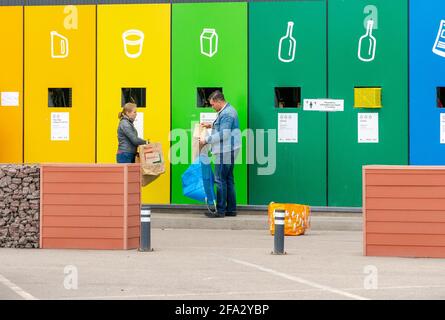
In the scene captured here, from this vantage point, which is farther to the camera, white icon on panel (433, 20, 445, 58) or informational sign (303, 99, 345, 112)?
informational sign (303, 99, 345, 112)

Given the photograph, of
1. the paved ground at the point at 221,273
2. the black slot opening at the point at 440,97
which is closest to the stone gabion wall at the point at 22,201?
the paved ground at the point at 221,273

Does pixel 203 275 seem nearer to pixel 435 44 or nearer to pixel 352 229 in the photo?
pixel 352 229

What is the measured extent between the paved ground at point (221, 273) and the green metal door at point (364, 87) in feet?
10.7

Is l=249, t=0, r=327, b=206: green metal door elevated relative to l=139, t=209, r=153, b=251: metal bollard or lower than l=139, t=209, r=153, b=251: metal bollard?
elevated

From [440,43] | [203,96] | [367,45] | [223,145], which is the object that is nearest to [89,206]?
[223,145]

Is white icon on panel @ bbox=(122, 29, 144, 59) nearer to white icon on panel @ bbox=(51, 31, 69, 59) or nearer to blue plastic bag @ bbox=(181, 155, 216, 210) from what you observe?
white icon on panel @ bbox=(51, 31, 69, 59)

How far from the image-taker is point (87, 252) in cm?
1554

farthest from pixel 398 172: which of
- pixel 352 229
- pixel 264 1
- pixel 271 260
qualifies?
pixel 264 1

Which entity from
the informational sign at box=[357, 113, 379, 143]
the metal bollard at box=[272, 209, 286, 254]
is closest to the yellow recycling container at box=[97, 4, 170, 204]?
the informational sign at box=[357, 113, 379, 143]

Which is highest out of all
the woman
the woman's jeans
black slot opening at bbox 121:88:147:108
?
black slot opening at bbox 121:88:147:108

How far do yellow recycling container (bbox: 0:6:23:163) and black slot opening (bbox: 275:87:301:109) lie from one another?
14.8 ft

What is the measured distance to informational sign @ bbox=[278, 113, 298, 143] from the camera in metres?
20.6

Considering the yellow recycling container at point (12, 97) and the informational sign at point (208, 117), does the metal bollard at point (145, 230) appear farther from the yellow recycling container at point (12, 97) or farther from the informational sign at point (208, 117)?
the yellow recycling container at point (12, 97)
